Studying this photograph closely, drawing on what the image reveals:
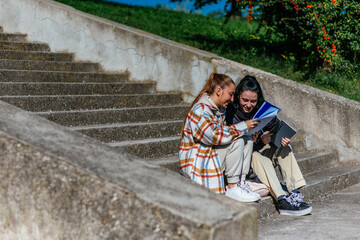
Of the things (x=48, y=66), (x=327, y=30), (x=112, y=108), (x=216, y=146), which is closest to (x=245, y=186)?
(x=216, y=146)

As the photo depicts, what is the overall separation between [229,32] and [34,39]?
15.7ft

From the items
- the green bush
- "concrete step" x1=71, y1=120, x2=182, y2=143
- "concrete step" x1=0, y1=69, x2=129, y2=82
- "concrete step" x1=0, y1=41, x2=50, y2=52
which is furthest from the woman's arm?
"concrete step" x1=0, y1=41, x2=50, y2=52

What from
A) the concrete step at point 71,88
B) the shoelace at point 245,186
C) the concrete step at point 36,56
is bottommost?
the shoelace at point 245,186

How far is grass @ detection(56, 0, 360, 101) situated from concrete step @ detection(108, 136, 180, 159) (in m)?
2.74

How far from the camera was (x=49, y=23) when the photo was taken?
776 centimetres

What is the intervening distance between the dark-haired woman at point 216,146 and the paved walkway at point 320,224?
33 cm

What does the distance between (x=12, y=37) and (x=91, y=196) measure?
5820mm

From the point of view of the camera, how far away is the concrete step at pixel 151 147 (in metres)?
4.80

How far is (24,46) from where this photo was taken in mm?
7246

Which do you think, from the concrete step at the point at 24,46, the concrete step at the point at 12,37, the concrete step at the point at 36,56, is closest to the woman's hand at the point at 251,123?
the concrete step at the point at 36,56

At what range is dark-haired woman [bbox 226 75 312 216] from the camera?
14.2 ft

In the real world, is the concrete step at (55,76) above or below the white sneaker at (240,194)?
above

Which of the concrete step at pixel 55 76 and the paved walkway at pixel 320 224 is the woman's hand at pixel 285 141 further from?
the concrete step at pixel 55 76

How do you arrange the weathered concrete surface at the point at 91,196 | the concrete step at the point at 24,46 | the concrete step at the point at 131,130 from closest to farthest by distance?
1. the weathered concrete surface at the point at 91,196
2. the concrete step at the point at 131,130
3. the concrete step at the point at 24,46
